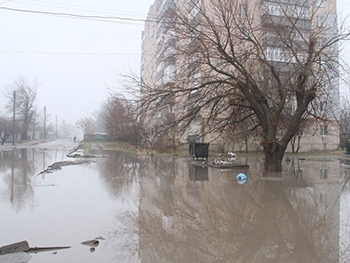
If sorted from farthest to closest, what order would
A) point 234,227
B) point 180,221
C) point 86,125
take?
point 86,125 → point 180,221 → point 234,227

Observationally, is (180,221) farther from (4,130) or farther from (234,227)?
(4,130)

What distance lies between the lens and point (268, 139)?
49.7 ft

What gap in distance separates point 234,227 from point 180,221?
1.13 meters

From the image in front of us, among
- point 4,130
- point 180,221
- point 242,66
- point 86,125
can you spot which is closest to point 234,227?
point 180,221

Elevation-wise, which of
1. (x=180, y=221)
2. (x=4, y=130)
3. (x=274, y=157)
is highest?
(x=4, y=130)

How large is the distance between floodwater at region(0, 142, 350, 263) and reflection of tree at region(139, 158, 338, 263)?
0.6 inches

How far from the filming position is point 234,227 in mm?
6637

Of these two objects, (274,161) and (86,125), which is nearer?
(274,161)

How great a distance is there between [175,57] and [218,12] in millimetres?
2657

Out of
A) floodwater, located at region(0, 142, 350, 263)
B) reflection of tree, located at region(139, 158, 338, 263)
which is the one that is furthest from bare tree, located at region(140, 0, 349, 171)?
reflection of tree, located at region(139, 158, 338, 263)

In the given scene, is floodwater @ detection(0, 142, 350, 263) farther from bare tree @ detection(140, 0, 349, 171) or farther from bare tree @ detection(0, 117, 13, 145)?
bare tree @ detection(0, 117, 13, 145)

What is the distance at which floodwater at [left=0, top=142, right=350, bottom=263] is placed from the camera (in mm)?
5211

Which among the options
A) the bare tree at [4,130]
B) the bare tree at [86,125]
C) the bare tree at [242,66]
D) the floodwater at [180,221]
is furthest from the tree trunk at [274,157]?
the bare tree at [86,125]

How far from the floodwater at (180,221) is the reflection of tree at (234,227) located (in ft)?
0.05
